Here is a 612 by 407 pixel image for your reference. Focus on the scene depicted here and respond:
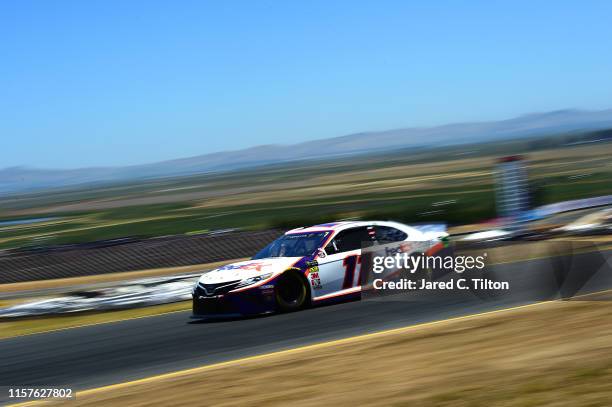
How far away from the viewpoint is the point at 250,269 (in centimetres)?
1120

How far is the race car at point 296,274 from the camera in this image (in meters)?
11.0

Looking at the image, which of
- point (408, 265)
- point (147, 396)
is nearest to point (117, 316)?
point (408, 265)

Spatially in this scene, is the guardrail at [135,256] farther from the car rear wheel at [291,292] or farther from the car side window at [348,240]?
the car rear wheel at [291,292]

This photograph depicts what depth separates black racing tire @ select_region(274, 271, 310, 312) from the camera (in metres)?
11.1

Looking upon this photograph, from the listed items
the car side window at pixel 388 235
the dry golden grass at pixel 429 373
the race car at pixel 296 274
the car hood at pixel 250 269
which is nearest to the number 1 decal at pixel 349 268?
the race car at pixel 296 274

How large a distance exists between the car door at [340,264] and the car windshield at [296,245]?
182 millimetres

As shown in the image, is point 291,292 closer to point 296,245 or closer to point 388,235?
point 296,245

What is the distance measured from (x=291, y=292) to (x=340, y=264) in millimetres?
817

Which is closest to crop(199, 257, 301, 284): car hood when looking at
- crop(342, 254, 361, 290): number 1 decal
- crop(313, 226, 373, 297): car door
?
crop(313, 226, 373, 297): car door

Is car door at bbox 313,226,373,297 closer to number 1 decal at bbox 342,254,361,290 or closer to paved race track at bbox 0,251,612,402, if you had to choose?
number 1 decal at bbox 342,254,361,290

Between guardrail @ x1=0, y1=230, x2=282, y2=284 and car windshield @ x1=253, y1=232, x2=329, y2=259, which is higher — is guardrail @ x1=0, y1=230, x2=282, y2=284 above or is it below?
below

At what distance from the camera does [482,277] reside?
10.7 meters

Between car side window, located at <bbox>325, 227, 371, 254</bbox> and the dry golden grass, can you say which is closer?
the dry golden grass

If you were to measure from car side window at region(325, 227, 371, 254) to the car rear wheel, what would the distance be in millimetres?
660
